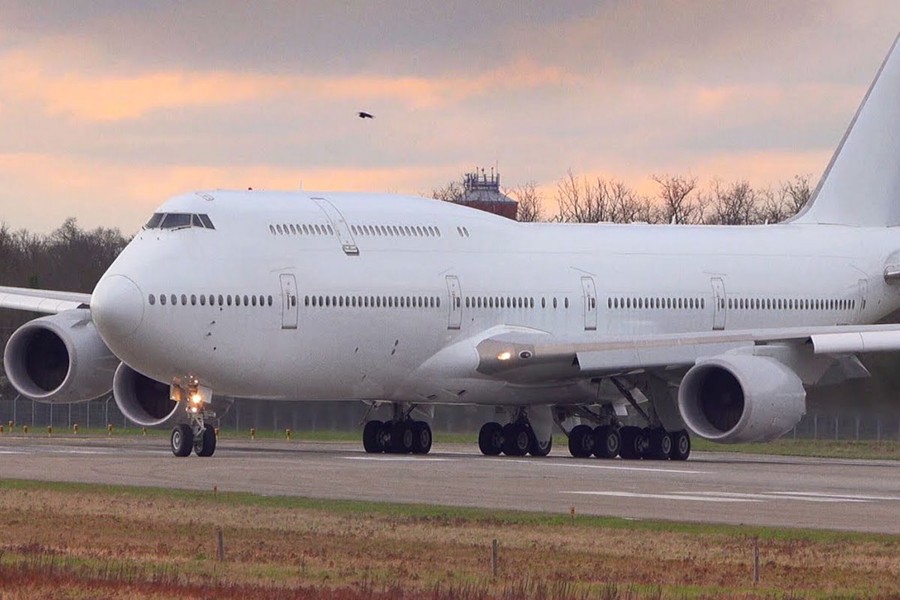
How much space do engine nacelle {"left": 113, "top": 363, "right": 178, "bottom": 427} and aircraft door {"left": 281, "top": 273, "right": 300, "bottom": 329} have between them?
461 centimetres

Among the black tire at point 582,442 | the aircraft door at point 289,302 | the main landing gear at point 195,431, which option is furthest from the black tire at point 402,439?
the main landing gear at point 195,431

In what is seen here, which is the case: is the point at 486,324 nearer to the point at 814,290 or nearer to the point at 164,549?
the point at 814,290

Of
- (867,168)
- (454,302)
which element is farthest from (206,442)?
(867,168)

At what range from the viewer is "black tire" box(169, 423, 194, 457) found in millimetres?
40594

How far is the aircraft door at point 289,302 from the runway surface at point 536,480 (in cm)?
276

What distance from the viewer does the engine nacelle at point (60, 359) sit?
4528cm

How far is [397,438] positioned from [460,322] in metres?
3.24

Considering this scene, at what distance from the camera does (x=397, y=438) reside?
46062 millimetres

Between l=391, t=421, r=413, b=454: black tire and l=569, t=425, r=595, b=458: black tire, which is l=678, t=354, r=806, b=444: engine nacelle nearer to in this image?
l=569, t=425, r=595, b=458: black tire

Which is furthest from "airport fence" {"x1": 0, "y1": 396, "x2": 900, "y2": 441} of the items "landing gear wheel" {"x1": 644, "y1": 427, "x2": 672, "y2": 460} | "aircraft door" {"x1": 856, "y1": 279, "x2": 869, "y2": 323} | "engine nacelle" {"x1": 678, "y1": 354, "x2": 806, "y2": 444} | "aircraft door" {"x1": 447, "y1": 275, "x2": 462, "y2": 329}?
"engine nacelle" {"x1": 678, "y1": 354, "x2": 806, "y2": 444}

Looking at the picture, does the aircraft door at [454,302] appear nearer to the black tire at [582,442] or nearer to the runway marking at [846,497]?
the black tire at [582,442]

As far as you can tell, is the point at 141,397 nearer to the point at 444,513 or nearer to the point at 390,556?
the point at 444,513

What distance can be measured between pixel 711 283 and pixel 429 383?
8819mm

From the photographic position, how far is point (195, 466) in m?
37.3
